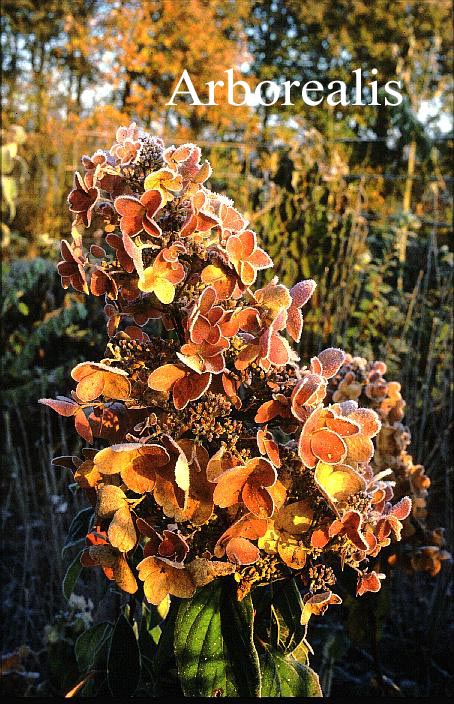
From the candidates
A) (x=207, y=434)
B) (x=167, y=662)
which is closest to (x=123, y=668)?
(x=167, y=662)

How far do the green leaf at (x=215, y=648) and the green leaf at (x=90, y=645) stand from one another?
0.25m

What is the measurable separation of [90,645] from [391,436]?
661 millimetres

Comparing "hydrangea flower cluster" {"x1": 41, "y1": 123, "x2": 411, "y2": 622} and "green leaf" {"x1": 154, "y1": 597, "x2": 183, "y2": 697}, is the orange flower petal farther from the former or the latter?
"green leaf" {"x1": 154, "y1": 597, "x2": 183, "y2": 697}

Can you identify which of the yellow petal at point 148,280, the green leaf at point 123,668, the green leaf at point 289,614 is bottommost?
the green leaf at point 123,668

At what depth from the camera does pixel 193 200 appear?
745 millimetres

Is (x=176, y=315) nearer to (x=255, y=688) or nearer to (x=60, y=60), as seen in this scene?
(x=255, y=688)

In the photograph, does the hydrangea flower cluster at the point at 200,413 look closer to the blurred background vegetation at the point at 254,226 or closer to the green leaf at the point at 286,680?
the green leaf at the point at 286,680

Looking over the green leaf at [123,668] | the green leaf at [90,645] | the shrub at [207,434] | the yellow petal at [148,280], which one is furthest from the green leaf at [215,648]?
the yellow petal at [148,280]

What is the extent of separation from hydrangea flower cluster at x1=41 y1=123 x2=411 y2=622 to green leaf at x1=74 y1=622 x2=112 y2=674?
259 millimetres

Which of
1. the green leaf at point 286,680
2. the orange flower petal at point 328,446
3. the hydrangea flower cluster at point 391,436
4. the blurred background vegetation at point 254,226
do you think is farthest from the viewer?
the blurred background vegetation at point 254,226

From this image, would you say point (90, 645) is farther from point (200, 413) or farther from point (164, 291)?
point (164, 291)

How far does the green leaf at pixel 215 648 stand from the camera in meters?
0.79

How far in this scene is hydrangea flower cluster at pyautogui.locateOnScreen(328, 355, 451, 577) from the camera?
4.44 feet

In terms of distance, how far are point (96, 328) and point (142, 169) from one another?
2.69 metres
